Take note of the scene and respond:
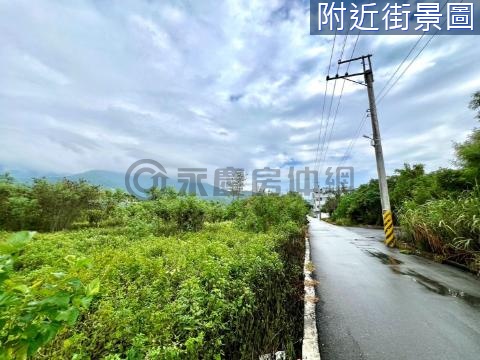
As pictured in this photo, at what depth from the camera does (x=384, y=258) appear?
960cm

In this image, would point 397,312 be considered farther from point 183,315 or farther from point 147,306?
point 147,306

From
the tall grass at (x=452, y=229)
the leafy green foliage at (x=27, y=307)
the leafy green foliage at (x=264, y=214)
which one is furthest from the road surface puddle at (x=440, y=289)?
the leafy green foliage at (x=27, y=307)

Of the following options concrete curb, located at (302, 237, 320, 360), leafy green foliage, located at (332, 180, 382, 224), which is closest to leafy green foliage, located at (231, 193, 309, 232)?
concrete curb, located at (302, 237, 320, 360)

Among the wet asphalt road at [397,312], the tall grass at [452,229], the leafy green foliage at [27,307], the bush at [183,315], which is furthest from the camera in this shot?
the tall grass at [452,229]

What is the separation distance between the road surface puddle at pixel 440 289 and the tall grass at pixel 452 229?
170cm

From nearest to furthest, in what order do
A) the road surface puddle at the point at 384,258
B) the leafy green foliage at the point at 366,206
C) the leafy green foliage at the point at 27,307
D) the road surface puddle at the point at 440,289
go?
the leafy green foliage at the point at 27,307 < the road surface puddle at the point at 440,289 < the road surface puddle at the point at 384,258 < the leafy green foliage at the point at 366,206

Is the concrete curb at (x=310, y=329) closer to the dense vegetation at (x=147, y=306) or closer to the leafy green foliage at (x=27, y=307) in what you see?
the dense vegetation at (x=147, y=306)

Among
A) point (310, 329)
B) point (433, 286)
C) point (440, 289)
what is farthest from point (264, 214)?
point (310, 329)

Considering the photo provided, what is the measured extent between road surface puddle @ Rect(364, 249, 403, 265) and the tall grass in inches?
59.3

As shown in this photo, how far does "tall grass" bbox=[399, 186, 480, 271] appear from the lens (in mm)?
7836

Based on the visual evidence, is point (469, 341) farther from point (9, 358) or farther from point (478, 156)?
point (478, 156)

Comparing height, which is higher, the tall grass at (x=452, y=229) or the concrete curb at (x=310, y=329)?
the tall grass at (x=452, y=229)

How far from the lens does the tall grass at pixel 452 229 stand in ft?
25.7

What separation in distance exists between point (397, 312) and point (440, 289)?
2.10 m
